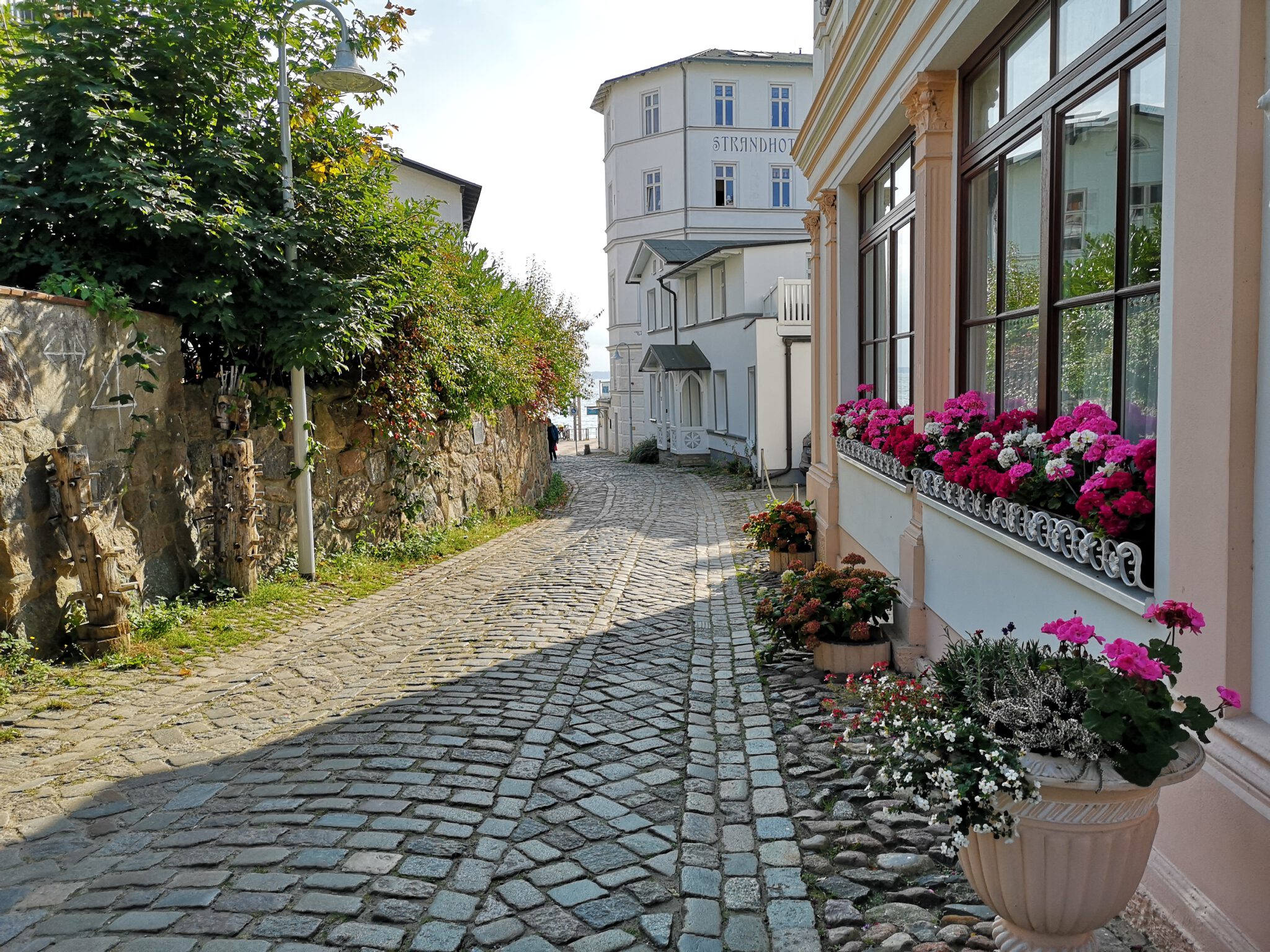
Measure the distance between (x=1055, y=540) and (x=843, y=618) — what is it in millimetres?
2730

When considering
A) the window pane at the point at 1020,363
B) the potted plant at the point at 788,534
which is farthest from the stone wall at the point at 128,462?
the window pane at the point at 1020,363

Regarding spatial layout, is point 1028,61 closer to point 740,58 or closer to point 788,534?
point 788,534

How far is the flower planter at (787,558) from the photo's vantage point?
998 centimetres

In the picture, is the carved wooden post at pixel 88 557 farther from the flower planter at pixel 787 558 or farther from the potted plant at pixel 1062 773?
the flower planter at pixel 787 558

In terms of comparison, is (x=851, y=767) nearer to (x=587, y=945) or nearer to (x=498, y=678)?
(x=587, y=945)

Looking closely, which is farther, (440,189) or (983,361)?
(440,189)

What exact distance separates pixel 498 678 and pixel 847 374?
466 centimetres

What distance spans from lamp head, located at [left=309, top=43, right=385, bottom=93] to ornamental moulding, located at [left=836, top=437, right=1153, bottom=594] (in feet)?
20.4

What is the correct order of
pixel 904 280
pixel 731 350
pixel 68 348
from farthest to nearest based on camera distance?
pixel 731 350 < pixel 904 280 < pixel 68 348

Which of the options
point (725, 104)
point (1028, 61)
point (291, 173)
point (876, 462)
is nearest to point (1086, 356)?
point (1028, 61)

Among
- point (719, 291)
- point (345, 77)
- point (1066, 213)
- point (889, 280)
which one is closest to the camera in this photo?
point (1066, 213)

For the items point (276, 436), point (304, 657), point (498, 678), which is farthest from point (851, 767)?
point (276, 436)

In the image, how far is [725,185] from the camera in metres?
38.4

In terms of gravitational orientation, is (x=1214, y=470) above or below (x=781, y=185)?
below
